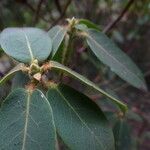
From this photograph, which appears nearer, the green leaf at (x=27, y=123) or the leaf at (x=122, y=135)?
the green leaf at (x=27, y=123)

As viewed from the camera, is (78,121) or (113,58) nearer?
(78,121)

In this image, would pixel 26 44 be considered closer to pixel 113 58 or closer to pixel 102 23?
pixel 113 58

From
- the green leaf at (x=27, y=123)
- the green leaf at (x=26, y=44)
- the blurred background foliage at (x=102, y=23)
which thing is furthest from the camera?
the blurred background foliage at (x=102, y=23)

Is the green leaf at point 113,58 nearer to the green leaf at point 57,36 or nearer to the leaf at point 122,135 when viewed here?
the green leaf at point 57,36

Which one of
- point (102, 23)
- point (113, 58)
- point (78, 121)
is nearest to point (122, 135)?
point (113, 58)

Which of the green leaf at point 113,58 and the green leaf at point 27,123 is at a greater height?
the green leaf at point 113,58

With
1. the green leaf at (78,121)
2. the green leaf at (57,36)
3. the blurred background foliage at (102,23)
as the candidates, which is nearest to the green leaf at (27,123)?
the green leaf at (78,121)
